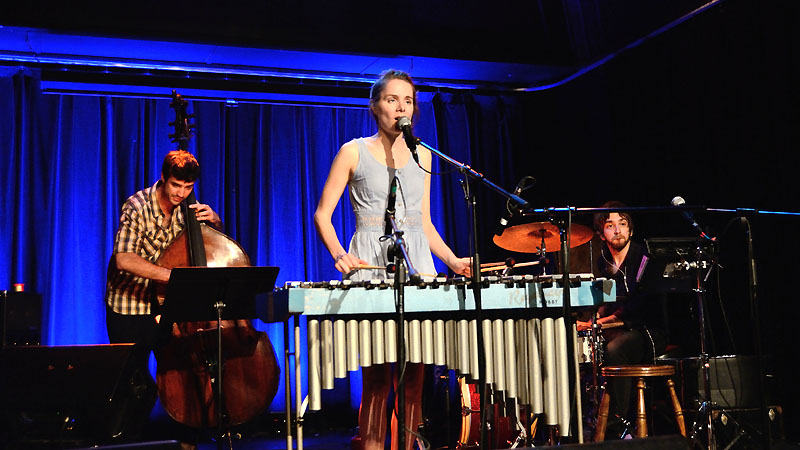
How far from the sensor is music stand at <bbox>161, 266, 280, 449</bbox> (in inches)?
150

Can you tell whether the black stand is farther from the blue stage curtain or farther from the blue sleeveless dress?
the blue stage curtain

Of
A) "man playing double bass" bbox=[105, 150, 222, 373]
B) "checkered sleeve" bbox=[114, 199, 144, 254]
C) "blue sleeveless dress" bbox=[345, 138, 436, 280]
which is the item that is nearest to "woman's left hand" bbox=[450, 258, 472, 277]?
"blue sleeveless dress" bbox=[345, 138, 436, 280]

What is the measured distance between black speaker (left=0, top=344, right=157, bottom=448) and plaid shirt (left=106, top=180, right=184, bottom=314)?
0.42 metres

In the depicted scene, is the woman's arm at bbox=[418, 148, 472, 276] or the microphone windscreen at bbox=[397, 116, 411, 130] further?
the woman's arm at bbox=[418, 148, 472, 276]


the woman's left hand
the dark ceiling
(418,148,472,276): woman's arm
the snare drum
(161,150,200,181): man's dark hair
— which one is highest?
the dark ceiling

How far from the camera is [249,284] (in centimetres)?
→ 400

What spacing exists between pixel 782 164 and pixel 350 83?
3.81 m

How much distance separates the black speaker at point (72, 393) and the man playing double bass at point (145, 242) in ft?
0.83

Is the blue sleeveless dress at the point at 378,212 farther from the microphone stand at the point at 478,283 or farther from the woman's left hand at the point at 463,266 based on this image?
the microphone stand at the point at 478,283

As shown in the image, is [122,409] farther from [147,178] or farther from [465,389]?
[147,178]

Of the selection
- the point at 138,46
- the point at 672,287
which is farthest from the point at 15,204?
the point at 672,287

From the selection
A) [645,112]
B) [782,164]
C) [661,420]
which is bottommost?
[661,420]

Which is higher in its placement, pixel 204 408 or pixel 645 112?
pixel 645 112

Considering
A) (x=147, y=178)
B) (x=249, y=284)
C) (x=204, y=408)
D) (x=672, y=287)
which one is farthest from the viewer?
(x=147, y=178)
